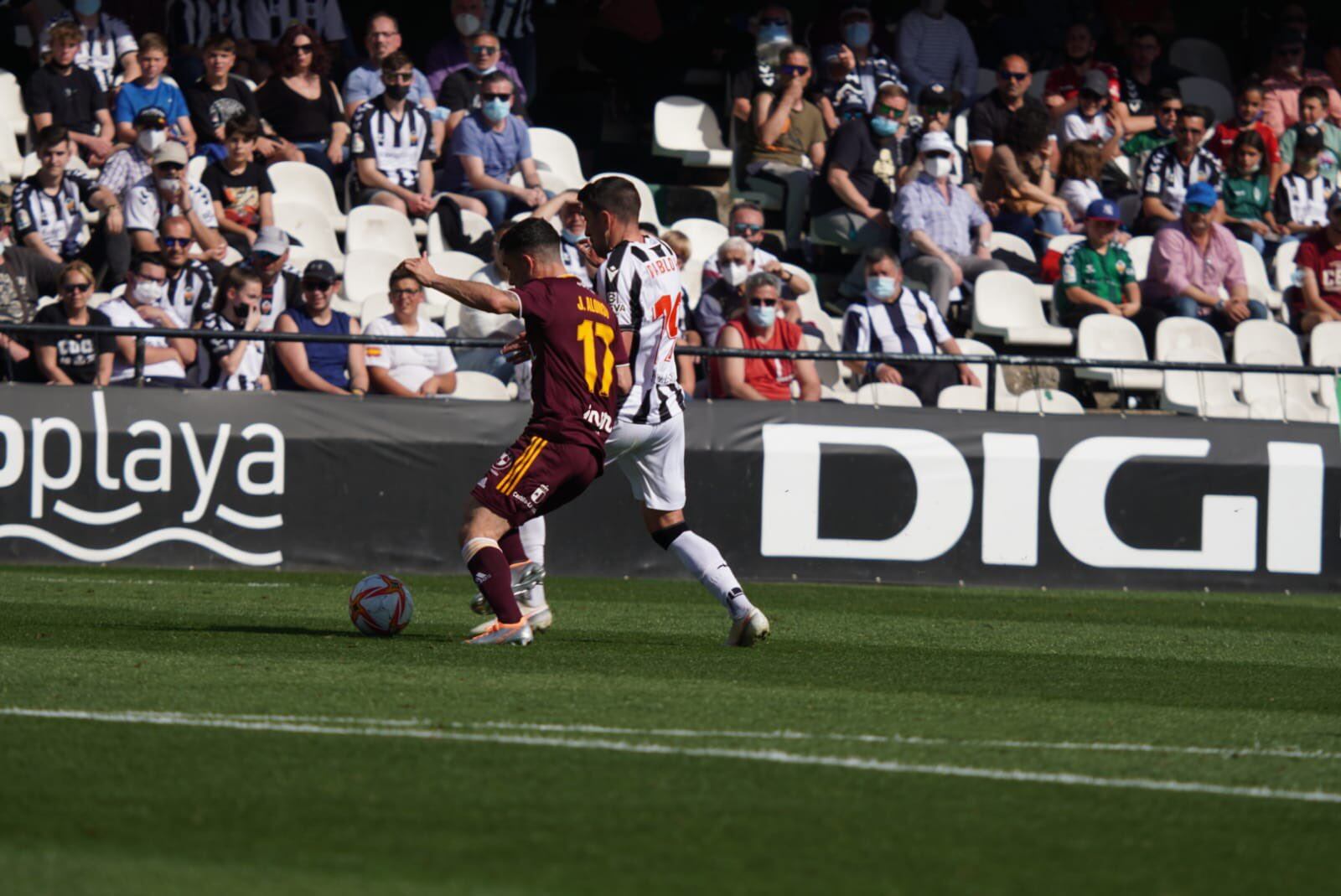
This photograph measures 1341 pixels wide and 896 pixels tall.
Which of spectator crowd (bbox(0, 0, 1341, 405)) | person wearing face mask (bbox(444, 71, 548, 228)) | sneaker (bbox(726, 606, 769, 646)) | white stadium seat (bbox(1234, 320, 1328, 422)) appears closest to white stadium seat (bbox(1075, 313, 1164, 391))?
spectator crowd (bbox(0, 0, 1341, 405))

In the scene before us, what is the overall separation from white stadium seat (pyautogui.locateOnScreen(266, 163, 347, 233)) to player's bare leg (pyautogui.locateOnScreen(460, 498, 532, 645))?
27.1 feet

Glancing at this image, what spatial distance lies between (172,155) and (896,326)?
19.2 ft

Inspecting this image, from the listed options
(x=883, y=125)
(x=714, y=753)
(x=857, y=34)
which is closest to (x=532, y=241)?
(x=714, y=753)

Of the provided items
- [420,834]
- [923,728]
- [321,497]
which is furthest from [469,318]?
[420,834]

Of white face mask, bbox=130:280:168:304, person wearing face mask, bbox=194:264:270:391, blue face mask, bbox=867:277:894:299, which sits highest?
blue face mask, bbox=867:277:894:299

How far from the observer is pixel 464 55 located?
60.4 ft

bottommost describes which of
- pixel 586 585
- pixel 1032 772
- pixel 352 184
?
pixel 586 585

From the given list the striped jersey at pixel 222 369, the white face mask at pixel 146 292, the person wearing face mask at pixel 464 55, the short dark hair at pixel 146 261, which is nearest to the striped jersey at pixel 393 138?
the person wearing face mask at pixel 464 55

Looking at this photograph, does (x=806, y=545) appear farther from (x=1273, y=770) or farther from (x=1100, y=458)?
(x=1273, y=770)

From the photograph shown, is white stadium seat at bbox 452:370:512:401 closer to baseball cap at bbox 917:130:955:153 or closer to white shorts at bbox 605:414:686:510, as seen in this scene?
white shorts at bbox 605:414:686:510

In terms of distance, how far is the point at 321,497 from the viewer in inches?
531

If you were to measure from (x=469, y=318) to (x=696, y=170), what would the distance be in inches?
189

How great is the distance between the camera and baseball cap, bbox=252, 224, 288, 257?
14.6 metres

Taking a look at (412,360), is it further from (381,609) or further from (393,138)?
(381,609)
